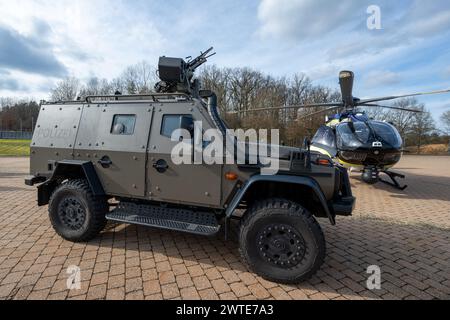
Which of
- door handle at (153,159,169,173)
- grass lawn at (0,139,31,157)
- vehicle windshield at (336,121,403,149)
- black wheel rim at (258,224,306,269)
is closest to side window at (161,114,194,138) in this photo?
door handle at (153,159,169,173)

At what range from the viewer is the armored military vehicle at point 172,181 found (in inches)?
125

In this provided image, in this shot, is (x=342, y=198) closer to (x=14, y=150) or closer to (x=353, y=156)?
(x=353, y=156)

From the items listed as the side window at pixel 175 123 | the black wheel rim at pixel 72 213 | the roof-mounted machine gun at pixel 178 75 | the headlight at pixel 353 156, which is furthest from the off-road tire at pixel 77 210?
the headlight at pixel 353 156

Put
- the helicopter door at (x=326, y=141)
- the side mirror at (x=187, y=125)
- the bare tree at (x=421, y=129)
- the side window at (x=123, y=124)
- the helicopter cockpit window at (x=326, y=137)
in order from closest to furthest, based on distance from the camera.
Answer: the side mirror at (x=187, y=125), the side window at (x=123, y=124), the helicopter door at (x=326, y=141), the helicopter cockpit window at (x=326, y=137), the bare tree at (x=421, y=129)

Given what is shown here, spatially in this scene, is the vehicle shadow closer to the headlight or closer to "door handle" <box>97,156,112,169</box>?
"door handle" <box>97,156,112,169</box>

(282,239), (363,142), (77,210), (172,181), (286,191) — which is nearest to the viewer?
(282,239)

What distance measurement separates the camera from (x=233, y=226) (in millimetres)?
4926

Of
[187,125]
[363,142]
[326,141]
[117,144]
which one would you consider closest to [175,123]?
[187,125]

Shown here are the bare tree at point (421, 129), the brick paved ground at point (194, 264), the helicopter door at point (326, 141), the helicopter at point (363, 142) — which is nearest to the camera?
the brick paved ground at point (194, 264)

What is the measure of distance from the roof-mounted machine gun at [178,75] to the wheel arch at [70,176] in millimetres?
1680

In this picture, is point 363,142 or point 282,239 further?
point 363,142

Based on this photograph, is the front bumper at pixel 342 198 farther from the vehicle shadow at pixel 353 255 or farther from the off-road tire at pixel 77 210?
the off-road tire at pixel 77 210

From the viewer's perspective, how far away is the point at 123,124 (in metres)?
3.93

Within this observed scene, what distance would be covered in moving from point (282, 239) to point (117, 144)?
2605 millimetres
